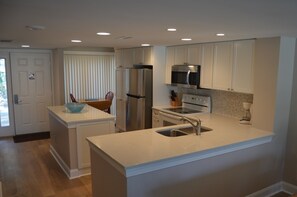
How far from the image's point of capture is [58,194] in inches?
134

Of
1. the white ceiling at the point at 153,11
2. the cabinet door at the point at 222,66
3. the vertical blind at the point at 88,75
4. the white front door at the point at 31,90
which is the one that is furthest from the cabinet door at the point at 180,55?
the white front door at the point at 31,90

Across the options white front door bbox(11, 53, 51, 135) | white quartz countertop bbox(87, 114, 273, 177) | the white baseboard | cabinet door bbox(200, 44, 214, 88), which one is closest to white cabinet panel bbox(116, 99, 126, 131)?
white front door bbox(11, 53, 51, 135)

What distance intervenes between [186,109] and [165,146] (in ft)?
7.23

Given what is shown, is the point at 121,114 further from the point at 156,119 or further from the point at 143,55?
the point at 143,55

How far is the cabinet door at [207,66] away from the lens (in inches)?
156

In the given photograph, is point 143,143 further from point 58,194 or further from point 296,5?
point 296,5

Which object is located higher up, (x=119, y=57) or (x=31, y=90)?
(x=119, y=57)

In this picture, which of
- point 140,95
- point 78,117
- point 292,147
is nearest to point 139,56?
point 140,95

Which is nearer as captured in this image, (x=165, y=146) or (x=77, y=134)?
(x=165, y=146)

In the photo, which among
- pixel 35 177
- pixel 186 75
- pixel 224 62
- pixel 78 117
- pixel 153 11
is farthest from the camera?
pixel 186 75

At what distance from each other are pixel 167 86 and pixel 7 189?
10.5 ft

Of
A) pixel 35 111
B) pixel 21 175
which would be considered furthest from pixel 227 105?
pixel 35 111

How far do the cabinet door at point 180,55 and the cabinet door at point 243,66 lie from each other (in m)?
1.08

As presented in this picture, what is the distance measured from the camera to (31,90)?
20.4 ft
